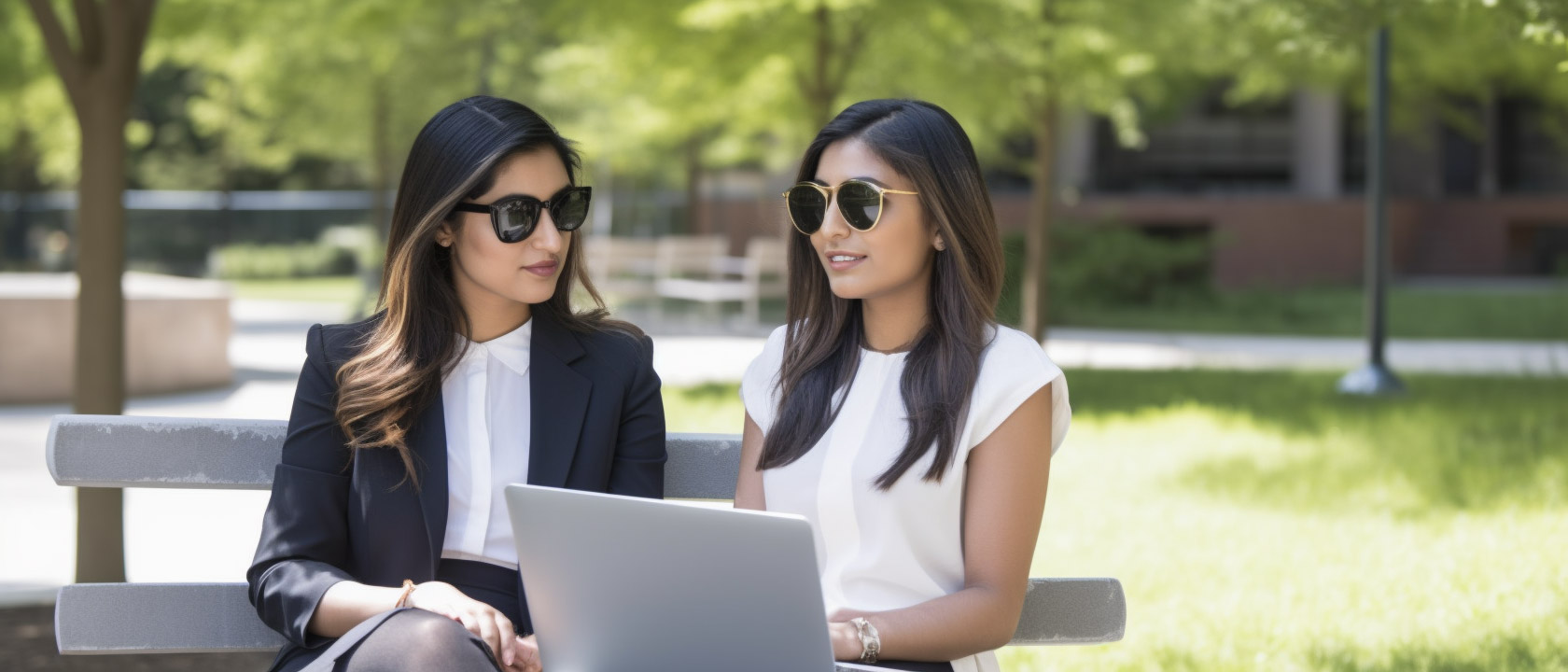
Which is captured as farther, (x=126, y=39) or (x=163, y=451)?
(x=126, y=39)

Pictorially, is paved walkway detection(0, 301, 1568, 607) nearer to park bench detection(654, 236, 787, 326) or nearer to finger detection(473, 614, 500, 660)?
park bench detection(654, 236, 787, 326)

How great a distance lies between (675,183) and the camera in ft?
116

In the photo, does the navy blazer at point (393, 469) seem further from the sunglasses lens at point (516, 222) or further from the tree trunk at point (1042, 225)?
the tree trunk at point (1042, 225)

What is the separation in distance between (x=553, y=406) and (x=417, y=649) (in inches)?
28.2

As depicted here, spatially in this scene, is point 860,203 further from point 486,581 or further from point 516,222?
point 486,581

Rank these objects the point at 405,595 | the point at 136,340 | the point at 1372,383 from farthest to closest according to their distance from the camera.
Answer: the point at 136,340 < the point at 1372,383 < the point at 405,595

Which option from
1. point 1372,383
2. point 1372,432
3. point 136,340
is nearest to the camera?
point 1372,432

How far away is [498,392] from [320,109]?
74.5ft

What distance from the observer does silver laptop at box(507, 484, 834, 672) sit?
2.38 meters

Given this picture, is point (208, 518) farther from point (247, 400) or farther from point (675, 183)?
point (675, 183)

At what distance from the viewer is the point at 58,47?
215 inches

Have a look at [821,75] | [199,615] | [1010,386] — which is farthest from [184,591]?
[821,75]

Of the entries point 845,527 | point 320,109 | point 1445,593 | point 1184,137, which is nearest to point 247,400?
point 1445,593

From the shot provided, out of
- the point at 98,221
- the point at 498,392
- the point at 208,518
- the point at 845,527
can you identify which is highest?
the point at 98,221
